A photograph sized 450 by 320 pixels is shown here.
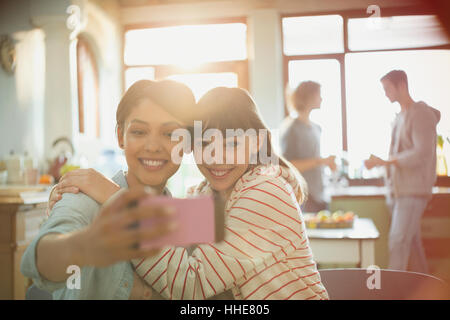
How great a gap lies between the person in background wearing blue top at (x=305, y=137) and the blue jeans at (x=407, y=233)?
0.35m

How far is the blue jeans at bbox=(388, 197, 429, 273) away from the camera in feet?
6.15

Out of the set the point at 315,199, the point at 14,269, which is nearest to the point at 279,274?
the point at 14,269

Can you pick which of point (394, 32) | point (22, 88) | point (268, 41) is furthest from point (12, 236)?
point (394, 32)

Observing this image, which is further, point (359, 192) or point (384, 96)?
point (359, 192)

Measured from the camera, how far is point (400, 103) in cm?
161

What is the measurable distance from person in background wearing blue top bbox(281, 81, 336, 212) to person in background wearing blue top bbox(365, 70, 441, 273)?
0.28 metres

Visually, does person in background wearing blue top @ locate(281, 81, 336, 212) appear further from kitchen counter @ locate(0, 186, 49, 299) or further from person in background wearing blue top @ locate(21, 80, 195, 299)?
person in background wearing blue top @ locate(21, 80, 195, 299)

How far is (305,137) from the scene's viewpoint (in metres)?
2.03

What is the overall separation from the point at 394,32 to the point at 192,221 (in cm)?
338

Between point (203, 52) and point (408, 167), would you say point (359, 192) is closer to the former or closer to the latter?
point (408, 167)

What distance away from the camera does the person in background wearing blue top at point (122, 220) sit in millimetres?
291
